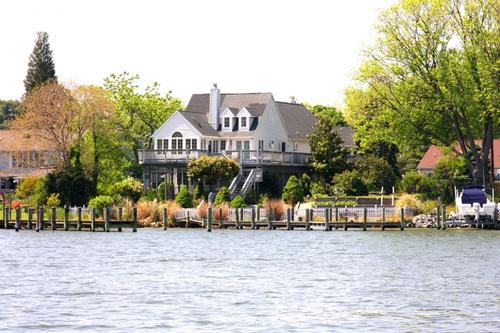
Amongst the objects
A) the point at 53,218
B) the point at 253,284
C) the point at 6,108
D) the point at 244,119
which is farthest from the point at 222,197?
the point at 6,108

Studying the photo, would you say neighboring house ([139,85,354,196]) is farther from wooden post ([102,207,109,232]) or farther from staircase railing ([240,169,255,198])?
wooden post ([102,207,109,232])

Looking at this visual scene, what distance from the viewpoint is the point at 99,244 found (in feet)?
227

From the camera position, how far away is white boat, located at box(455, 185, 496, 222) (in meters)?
80.2

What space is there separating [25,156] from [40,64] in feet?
107

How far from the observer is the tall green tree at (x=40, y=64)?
450ft

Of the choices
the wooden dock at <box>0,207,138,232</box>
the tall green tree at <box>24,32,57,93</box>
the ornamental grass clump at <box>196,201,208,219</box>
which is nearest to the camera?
the wooden dock at <box>0,207,138,232</box>

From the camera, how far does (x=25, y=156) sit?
354 feet

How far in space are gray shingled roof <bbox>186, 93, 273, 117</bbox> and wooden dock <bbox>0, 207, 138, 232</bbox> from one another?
2124 centimetres

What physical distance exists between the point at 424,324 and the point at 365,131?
59.9 m

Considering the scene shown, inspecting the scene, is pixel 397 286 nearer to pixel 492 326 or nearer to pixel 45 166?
pixel 492 326

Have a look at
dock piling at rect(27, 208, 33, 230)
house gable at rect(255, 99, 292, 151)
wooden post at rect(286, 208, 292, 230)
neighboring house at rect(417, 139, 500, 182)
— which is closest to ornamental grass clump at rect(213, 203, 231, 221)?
wooden post at rect(286, 208, 292, 230)

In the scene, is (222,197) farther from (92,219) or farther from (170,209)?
(92,219)

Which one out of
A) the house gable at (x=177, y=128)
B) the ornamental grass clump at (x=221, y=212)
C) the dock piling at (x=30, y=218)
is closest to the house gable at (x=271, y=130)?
the house gable at (x=177, y=128)

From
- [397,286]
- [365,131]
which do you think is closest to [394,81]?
[365,131]
